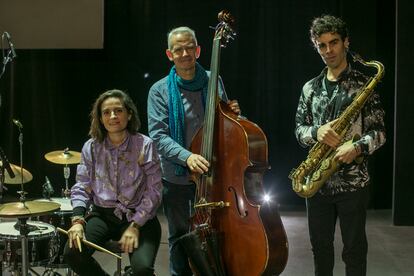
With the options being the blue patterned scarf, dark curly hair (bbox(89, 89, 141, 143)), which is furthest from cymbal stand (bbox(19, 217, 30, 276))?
the blue patterned scarf

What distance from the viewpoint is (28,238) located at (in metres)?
3.16

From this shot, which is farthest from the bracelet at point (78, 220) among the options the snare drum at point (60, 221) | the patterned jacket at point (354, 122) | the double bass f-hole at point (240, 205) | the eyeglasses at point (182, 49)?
the patterned jacket at point (354, 122)

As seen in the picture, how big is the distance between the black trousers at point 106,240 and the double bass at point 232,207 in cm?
21

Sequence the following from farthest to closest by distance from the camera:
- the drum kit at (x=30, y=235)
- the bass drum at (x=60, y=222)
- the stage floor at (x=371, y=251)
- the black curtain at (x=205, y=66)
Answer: the black curtain at (x=205, y=66) → the stage floor at (x=371, y=251) → the bass drum at (x=60, y=222) → the drum kit at (x=30, y=235)

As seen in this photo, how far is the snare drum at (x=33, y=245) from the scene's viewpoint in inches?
124

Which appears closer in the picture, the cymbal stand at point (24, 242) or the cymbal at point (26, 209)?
the cymbal at point (26, 209)

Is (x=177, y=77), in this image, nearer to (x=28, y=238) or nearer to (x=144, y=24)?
(x=28, y=238)

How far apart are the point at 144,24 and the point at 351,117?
4.08 metres

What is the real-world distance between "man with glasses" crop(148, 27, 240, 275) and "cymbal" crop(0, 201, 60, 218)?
0.64 m

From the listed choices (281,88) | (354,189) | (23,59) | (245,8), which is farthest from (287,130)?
(354,189)

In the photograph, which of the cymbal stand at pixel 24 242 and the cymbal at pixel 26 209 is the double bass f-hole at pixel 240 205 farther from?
the cymbal stand at pixel 24 242

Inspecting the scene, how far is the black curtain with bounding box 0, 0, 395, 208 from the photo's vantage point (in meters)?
5.99

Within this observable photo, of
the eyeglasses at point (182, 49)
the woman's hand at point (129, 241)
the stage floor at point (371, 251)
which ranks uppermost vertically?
the eyeglasses at point (182, 49)

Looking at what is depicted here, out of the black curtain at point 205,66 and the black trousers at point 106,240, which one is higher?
the black curtain at point 205,66
